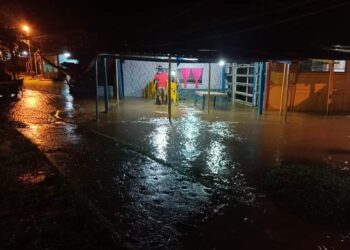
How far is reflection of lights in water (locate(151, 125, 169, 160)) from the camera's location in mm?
6564

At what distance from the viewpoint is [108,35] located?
9.88ft

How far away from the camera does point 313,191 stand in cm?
450

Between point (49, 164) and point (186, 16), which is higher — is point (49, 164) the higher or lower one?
the lower one

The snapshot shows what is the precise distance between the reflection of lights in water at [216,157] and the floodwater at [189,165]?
0.07 ft

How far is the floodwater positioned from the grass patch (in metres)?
0.22

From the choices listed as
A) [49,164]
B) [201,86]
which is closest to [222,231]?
[49,164]

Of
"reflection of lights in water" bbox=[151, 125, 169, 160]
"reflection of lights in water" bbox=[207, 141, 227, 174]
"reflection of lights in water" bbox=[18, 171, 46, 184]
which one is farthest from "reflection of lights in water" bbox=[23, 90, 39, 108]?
"reflection of lights in water" bbox=[207, 141, 227, 174]

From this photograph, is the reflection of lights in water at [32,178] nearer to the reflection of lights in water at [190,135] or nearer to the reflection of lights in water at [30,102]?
the reflection of lights in water at [190,135]

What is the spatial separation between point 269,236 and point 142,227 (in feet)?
5.01

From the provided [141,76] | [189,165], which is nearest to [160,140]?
[189,165]

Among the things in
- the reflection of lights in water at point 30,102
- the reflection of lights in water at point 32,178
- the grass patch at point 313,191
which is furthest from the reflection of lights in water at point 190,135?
the reflection of lights in water at point 30,102

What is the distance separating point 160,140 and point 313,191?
4.03 metres

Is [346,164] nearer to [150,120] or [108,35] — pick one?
[108,35]

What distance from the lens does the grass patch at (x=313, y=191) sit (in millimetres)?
3949
